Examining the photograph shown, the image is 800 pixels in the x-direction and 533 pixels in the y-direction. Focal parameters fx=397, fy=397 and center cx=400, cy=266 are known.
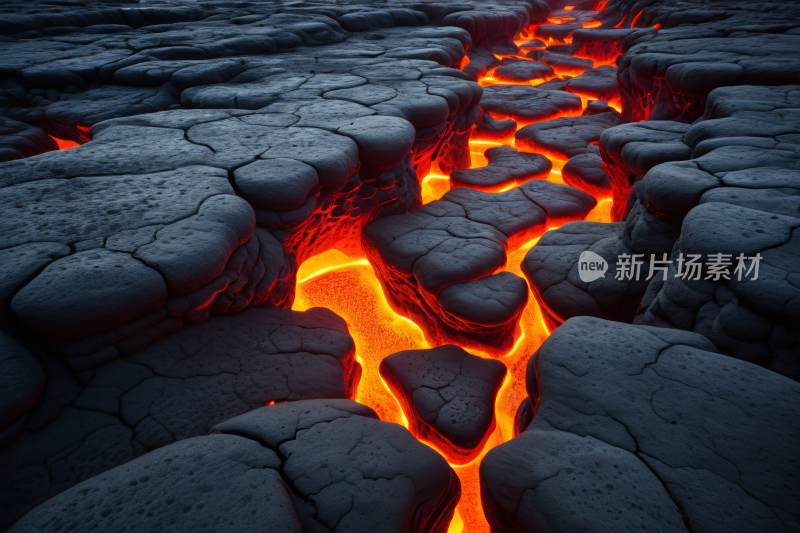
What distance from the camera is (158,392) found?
126 cm

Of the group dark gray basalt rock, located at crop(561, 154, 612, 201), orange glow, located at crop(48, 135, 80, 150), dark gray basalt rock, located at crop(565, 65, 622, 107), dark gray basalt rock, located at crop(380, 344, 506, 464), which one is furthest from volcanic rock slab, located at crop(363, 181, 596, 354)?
dark gray basalt rock, located at crop(565, 65, 622, 107)

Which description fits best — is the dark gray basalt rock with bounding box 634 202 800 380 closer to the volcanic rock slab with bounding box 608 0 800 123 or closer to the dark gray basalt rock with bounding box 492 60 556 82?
the volcanic rock slab with bounding box 608 0 800 123

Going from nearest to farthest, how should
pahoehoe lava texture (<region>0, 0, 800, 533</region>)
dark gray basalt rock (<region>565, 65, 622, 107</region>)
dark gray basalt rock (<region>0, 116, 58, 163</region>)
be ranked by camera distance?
pahoehoe lava texture (<region>0, 0, 800, 533</region>)
dark gray basalt rock (<region>0, 116, 58, 163</region>)
dark gray basalt rock (<region>565, 65, 622, 107</region>)

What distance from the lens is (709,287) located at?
4.51 ft

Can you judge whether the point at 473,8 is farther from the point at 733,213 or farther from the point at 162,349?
the point at 162,349

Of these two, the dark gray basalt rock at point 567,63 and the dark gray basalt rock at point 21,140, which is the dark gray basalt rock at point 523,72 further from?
the dark gray basalt rock at point 21,140

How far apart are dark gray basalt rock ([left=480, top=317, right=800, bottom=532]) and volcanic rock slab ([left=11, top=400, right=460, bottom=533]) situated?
223mm

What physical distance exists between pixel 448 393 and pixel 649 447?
1.08 metres

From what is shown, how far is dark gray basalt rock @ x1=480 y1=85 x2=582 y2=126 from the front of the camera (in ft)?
14.7

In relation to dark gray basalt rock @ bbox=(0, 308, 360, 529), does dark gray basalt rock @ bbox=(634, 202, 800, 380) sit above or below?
above

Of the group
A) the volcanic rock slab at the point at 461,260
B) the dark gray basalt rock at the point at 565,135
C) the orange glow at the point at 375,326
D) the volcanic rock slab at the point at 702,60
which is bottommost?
the orange glow at the point at 375,326

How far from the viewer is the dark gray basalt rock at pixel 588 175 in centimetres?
332

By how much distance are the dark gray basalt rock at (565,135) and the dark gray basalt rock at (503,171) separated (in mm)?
251

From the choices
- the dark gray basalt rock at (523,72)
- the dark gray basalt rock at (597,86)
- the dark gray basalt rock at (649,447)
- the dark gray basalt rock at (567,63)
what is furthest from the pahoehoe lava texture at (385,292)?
the dark gray basalt rock at (567,63)
